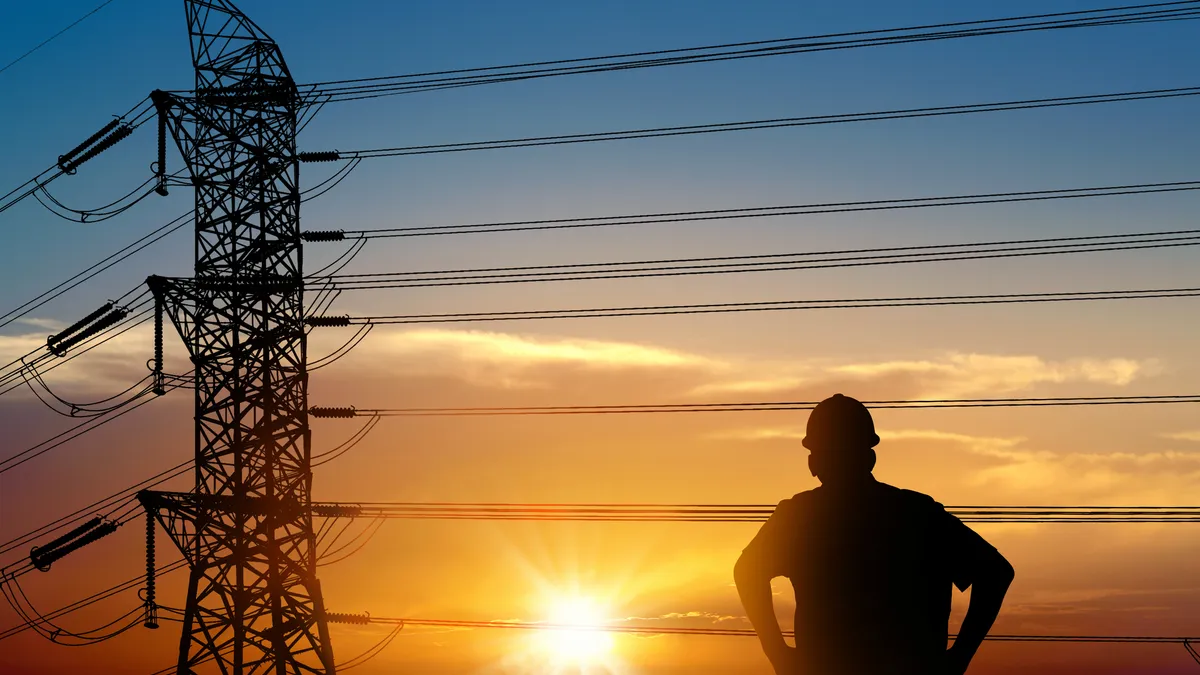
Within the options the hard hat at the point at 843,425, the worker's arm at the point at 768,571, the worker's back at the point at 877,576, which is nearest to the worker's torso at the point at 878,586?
the worker's back at the point at 877,576

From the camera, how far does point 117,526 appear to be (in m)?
37.1

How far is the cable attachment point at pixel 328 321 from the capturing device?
3766 cm

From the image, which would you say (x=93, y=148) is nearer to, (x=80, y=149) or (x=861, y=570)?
(x=80, y=149)

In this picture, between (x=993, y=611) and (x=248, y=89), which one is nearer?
(x=993, y=611)

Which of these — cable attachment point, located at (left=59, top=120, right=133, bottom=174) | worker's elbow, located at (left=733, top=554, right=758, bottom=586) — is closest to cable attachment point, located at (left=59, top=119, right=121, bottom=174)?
cable attachment point, located at (left=59, top=120, right=133, bottom=174)

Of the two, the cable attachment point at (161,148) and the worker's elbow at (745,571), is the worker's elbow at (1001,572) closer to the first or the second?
the worker's elbow at (745,571)

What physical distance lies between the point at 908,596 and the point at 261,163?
33772 mm

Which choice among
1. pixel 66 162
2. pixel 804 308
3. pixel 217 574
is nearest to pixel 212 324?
pixel 217 574

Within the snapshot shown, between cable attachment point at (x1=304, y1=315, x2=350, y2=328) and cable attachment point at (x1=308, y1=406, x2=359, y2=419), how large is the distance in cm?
253

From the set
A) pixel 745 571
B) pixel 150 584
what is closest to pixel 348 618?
pixel 150 584

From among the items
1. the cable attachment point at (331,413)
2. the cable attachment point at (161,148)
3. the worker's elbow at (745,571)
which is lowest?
the worker's elbow at (745,571)

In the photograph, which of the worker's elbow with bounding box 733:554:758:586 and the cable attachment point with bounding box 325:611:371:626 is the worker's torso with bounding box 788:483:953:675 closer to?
the worker's elbow with bounding box 733:554:758:586

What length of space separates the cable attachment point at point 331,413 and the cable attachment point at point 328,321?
2.53 meters

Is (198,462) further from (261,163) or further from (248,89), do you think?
(248,89)
